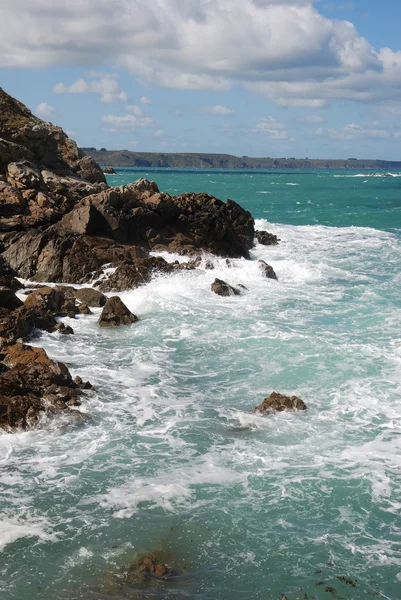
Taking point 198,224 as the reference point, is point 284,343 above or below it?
below

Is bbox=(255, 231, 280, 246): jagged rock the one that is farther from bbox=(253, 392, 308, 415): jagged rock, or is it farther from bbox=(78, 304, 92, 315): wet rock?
bbox=(253, 392, 308, 415): jagged rock

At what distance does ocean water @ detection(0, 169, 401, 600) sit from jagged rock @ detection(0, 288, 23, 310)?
2.04 m

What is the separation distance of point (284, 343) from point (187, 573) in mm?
12562

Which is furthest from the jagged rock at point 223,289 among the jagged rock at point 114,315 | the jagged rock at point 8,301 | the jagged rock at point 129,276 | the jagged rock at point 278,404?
the jagged rock at point 278,404

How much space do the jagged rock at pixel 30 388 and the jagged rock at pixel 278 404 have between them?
184 inches

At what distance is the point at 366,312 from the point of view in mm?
26438

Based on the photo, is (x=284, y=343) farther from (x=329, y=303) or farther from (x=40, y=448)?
(x=40, y=448)

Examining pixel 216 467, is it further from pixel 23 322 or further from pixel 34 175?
pixel 34 175

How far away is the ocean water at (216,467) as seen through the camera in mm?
10078

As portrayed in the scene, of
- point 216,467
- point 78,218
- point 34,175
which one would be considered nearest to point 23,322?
point 216,467

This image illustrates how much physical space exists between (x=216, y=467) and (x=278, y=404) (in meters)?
3.26

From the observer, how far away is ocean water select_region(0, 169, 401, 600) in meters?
10.1

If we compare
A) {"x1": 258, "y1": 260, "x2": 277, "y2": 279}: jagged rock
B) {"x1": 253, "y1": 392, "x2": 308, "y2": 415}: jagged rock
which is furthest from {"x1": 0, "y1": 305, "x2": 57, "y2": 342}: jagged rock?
{"x1": 258, "y1": 260, "x2": 277, "y2": 279}: jagged rock

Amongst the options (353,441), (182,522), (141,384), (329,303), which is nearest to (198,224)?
(329,303)
